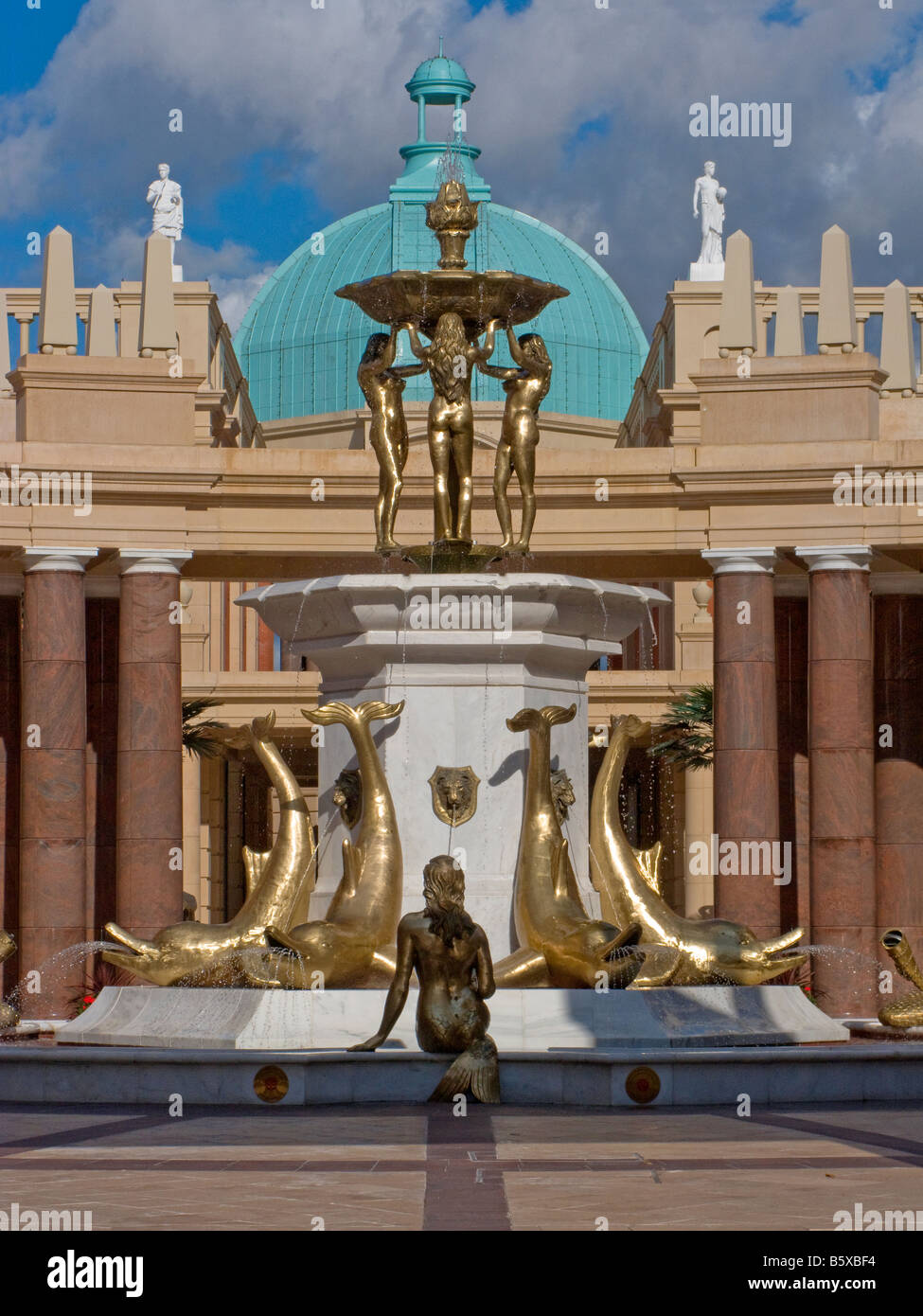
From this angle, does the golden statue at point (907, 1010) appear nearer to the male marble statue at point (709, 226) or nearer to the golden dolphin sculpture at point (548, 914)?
the golden dolphin sculpture at point (548, 914)

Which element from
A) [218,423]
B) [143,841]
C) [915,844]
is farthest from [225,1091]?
[218,423]

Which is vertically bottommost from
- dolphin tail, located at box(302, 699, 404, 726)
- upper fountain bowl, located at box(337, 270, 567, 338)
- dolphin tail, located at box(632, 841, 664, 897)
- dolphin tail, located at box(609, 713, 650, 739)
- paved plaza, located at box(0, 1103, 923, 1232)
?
paved plaza, located at box(0, 1103, 923, 1232)

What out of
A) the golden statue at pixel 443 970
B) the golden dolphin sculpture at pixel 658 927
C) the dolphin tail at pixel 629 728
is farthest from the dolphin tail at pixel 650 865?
the golden statue at pixel 443 970

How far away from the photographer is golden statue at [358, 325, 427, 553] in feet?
78.7

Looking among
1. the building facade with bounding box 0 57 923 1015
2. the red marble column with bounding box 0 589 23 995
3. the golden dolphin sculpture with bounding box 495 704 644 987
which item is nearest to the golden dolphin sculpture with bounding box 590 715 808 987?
the golden dolphin sculpture with bounding box 495 704 644 987

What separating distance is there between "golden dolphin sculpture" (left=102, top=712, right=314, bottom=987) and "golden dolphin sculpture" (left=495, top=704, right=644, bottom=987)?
2161 mm

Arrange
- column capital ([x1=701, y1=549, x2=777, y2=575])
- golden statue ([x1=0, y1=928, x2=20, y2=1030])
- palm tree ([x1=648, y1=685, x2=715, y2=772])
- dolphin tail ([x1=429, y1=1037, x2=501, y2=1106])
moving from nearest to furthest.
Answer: dolphin tail ([x1=429, y1=1037, x2=501, y2=1106]) < golden statue ([x1=0, y1=928, x2=20, y2=1030]) < column capital ([x1=701, y1=549, x2=777, y2=575]) < palm tree ([x1=648, y1=685, x2=715, y2=772])

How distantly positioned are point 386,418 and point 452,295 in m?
1.45

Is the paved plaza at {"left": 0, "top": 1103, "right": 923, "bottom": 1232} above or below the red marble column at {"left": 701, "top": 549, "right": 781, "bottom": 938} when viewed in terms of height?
below

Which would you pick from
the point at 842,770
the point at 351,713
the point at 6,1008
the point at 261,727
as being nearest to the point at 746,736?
the point at 842,770

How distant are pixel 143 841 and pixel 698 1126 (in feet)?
82.6

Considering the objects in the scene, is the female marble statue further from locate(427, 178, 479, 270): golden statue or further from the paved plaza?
the paved plaza

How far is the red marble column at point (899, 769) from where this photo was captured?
4309 cm

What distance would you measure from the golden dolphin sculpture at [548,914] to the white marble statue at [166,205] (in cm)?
3747
